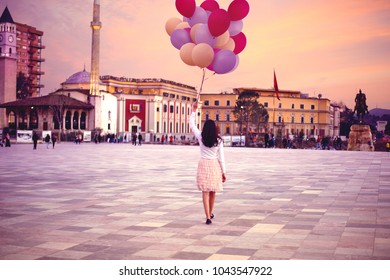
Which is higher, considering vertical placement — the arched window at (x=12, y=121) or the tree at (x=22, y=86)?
the tree at (x=22, y=86)

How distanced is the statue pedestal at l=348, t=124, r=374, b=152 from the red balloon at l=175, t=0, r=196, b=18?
1351 inches

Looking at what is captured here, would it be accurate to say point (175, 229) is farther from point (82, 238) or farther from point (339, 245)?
point (339, 245)

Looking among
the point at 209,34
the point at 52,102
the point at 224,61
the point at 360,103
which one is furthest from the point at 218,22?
the point at 52,102

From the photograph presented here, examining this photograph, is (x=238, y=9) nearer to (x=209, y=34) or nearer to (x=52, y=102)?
(x=209, y=34)

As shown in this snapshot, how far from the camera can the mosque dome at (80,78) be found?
87.7 m

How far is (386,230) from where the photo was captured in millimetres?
6793

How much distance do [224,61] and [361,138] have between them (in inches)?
1357

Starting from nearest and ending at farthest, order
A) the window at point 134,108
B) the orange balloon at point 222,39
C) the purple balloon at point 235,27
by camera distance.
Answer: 1. the orange balloon at point 222,39
2. the purple balloon at point 235,27
3. the window at point 134,108

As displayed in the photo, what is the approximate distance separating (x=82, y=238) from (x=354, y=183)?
29.5 feet

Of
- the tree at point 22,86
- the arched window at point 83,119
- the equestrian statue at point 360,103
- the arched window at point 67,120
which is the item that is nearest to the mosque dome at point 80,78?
the tree at point 22,86

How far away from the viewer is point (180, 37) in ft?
38.5

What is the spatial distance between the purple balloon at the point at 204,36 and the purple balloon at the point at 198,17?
52 cm

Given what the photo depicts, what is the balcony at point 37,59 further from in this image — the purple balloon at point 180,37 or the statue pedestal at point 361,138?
the purple balloon at point 180,37
